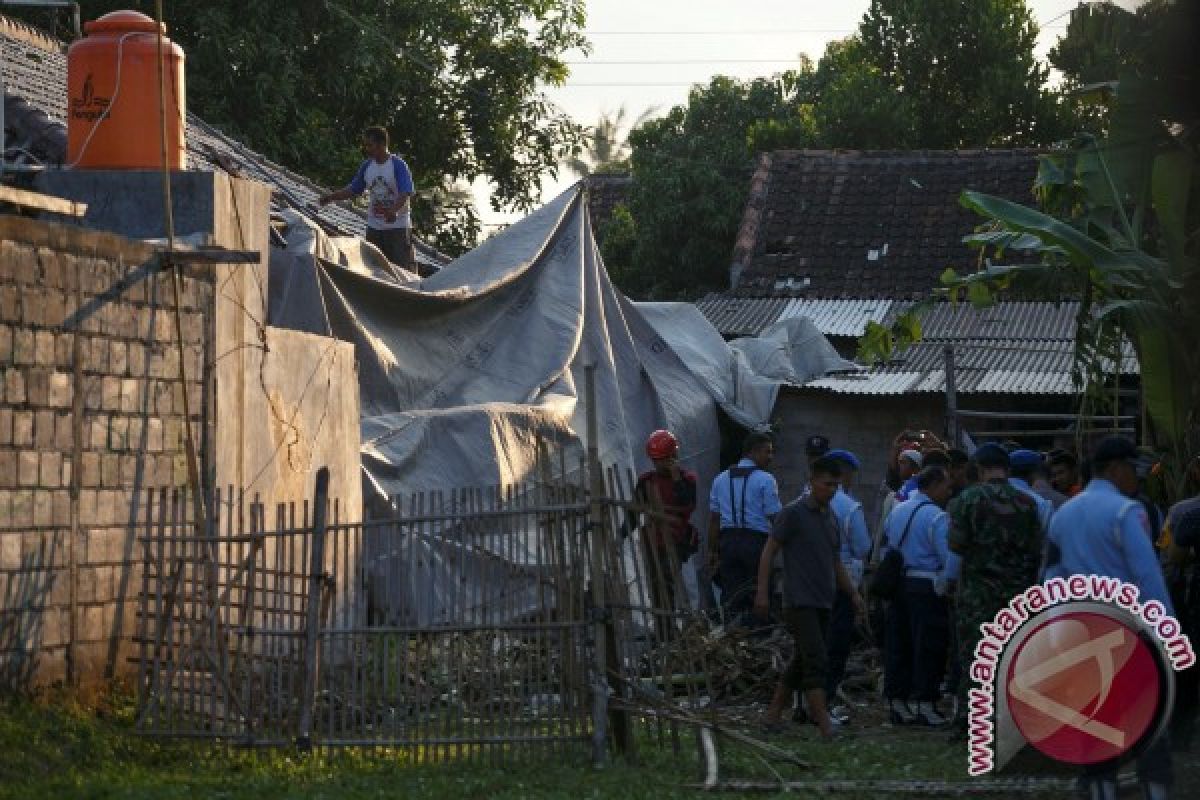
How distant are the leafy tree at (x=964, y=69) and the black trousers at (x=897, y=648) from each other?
74.1 feet

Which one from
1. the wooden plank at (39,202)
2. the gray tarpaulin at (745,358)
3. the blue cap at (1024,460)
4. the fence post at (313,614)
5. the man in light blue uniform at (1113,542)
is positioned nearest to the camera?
the man in light blue uniform at (1113,542)

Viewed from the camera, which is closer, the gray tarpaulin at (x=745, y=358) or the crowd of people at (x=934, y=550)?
the crowd of people at (x=934, y=550)

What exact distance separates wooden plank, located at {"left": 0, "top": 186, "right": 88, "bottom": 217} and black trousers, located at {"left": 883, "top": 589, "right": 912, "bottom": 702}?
19.9 feet

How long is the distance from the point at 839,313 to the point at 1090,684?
1594 centimetres

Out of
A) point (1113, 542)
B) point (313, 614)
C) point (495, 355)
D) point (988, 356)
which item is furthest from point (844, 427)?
point (1113, 542)

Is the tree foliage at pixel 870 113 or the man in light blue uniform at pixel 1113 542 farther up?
the tree foliage at pixel 870 113

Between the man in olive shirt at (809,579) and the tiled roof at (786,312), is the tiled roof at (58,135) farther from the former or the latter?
the man in olive shirt at (809,579)

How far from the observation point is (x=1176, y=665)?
29.9ft

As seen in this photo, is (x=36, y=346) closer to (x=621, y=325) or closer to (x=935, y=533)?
(x=935, y=533)

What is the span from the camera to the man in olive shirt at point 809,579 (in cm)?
1251

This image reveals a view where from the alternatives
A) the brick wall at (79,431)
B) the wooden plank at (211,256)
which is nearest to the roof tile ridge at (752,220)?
the wooden plank at (211,256)

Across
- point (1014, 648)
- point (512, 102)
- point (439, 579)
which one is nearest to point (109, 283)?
point (439, 579)

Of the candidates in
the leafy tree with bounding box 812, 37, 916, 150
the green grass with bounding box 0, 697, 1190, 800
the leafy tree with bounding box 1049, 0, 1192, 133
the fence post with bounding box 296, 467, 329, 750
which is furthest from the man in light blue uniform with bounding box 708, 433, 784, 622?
the leafy tree with bounding box 812, 37, 916, 150

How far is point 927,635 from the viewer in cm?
1345
